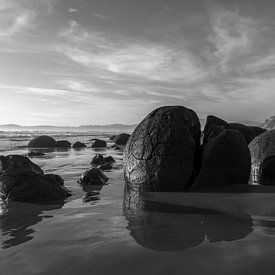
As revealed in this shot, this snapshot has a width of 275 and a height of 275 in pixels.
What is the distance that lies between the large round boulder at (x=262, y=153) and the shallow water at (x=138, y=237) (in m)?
2.62

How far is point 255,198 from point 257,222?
148 cm

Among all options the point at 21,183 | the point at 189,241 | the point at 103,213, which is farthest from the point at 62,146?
the point at 189,241

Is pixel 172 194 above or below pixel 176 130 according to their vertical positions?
below

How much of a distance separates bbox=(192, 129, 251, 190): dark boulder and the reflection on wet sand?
309 cm

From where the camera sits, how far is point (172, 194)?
710 centimetres

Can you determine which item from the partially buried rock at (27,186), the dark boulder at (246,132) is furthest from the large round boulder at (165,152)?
the dark boulder at (246,132)

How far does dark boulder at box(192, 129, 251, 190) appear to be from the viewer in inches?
292

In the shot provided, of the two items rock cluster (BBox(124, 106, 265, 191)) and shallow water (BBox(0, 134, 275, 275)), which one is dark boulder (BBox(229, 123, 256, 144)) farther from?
shallow water (BBox(0, 134, 275, 275))

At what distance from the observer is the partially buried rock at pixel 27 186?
6.91 m

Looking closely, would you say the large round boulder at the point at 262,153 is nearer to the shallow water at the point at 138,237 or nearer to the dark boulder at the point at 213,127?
the dark boulder at the point at 213,127

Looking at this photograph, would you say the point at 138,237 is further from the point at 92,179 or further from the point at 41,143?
the point at 41,143

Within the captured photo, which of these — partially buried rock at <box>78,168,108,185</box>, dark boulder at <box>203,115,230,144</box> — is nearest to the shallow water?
dark boulder at <box>203,115,230,144</box>

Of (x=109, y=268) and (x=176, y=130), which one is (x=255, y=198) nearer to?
(x=176, y=130)

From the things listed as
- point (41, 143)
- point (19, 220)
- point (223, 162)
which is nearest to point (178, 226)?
point (19, 220)
